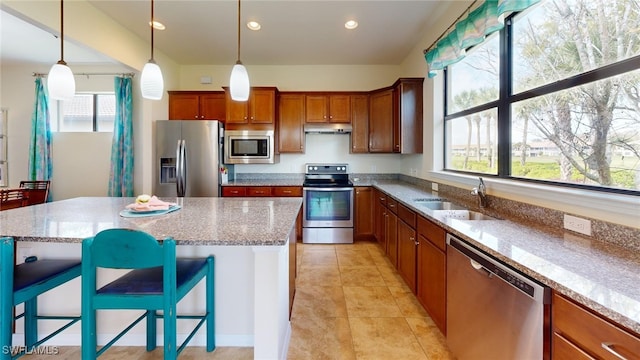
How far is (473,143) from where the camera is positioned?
Result: 2.80 metres

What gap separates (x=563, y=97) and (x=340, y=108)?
2992 millimetres

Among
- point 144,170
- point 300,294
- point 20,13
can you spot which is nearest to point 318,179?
point 300,294

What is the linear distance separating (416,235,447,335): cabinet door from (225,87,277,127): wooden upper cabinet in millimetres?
2993

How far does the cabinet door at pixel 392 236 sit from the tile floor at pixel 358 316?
0.17m

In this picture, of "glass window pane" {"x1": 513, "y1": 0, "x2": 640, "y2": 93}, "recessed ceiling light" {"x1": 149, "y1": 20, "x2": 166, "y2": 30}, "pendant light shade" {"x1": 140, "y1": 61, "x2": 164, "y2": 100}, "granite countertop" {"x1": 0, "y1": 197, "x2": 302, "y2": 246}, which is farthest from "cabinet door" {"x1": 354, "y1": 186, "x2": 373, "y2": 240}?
"recessed ceiling light" {"x1": 149, "y1": 20, "x2": 166, "y2": 30}

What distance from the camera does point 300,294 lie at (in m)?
2.59

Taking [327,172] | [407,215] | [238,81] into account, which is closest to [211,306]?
[238,81]

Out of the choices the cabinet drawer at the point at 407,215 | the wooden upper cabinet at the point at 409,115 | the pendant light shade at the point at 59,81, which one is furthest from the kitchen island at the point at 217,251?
the wooden upper cabinet at the point at 409,115

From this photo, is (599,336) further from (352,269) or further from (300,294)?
(352,269)

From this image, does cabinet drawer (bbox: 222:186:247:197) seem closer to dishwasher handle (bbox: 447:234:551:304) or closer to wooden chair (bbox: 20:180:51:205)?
wooden chair (bbox: 20:180:51:205)

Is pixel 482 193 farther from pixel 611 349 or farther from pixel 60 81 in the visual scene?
pixel 60 81

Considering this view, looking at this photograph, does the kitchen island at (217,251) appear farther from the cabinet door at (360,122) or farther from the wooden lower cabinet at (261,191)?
the cabinet door at (360,122)

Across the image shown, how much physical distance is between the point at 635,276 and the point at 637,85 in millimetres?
931

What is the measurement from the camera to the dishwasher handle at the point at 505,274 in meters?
0.99
